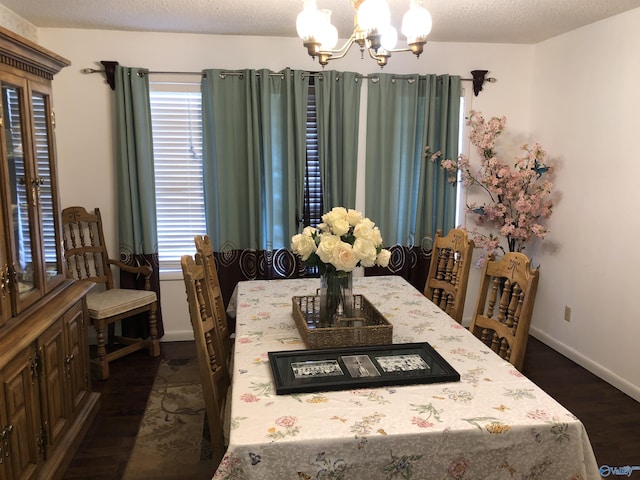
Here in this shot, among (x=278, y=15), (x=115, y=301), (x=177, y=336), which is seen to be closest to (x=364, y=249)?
(x=278, y=15)

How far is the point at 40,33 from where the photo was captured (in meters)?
3.57

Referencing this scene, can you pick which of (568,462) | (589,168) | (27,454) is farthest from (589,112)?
(27,454)

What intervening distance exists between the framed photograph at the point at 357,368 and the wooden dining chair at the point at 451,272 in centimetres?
82

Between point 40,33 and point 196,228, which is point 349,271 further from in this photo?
point 40,33

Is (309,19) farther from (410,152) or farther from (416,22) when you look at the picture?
(410,152)

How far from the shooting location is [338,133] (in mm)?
3859

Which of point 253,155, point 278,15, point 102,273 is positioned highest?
point 278,15

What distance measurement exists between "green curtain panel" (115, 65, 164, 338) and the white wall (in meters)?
3.09

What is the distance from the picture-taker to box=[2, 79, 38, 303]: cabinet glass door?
83.5 inches

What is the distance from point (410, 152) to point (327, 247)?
2311mm

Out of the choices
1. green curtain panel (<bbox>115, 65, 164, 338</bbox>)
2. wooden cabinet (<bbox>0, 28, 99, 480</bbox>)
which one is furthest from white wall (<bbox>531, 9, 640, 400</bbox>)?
wooden cabinet (<bbox>0, 28, 99, 480</bbox>)

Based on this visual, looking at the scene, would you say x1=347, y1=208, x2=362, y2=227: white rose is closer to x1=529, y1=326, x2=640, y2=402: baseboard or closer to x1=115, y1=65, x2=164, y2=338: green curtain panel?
x1=115, y1=65, x2=164, y2=338: green curtain panel

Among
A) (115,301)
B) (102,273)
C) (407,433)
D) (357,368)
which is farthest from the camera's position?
(102,273)

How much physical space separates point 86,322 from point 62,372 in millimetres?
415
